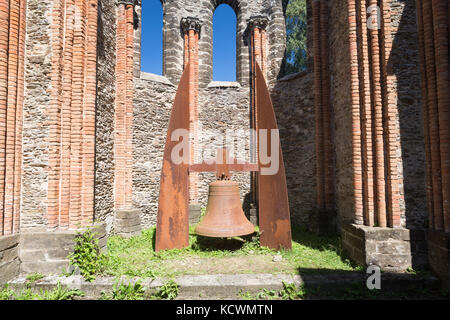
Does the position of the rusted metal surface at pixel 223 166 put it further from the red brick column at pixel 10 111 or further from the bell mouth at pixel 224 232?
the red brick column at pixel 10 111

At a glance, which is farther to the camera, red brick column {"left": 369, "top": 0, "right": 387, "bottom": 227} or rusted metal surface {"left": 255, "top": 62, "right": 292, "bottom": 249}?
rusted metal surface {"left": 255, "top": 62, "right": 292, "bottom": 249}

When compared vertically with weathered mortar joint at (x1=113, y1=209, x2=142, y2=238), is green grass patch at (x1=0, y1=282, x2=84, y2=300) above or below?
below

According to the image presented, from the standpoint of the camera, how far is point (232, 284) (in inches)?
148

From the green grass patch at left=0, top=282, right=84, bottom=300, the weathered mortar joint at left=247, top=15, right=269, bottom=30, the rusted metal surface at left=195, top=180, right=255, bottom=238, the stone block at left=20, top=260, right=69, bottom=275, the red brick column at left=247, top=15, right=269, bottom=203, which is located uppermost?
the weathered mortar joint at left=247, top=15, right=269, bottom=30

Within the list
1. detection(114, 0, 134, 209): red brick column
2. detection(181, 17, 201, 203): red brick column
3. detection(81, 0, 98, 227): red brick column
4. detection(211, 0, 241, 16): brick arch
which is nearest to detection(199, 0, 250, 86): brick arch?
detection(211, 0, 241, 16): brick arch

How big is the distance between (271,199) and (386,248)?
2.20 metres

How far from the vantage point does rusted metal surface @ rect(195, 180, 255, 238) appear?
4793 millimetres

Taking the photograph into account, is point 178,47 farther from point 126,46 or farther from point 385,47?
point 385,47

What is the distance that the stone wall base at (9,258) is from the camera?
3.88m

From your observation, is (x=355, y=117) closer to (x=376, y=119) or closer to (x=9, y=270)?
(x=376, y=119)

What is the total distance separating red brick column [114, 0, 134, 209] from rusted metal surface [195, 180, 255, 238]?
11.0 feet

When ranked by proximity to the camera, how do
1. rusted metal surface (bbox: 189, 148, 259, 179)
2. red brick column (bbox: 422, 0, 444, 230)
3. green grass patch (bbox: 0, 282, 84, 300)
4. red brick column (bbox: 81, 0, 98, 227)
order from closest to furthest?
green grass patch (bbox: 0, 282, 84, 300), red brick column (bbox: 422, 0, 444, 230), red brick column (bbox: 81, 0, 98, 227), rusted metal surface (bbox: 189, 148, 259, 179)

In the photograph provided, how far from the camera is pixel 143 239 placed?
6566 mm

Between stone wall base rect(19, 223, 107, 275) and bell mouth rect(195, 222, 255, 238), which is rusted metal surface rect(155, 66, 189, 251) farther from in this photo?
stone wall base rect(19, 223, 107, 275)
